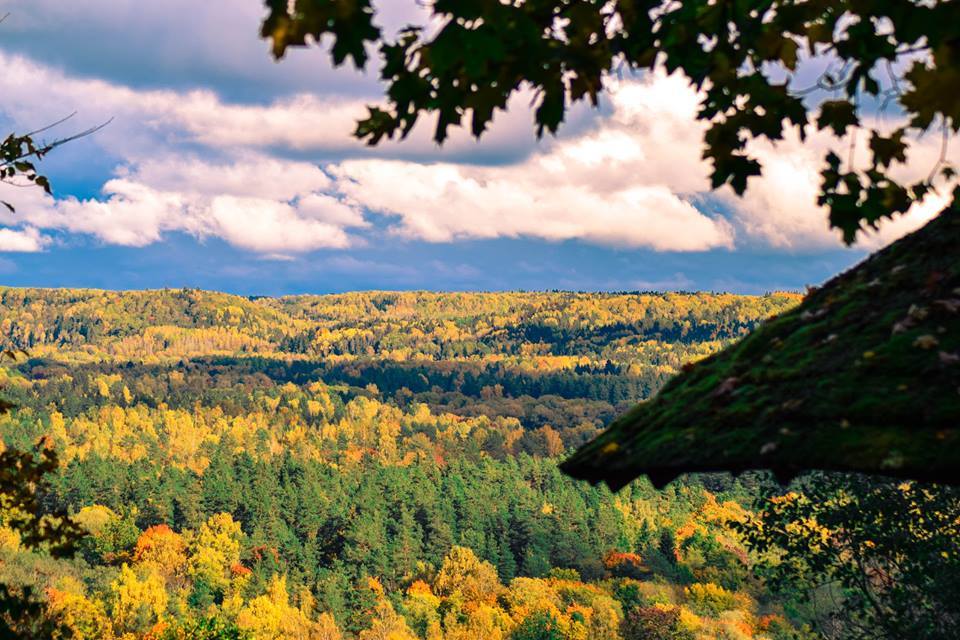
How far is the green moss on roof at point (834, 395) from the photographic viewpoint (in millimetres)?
4188

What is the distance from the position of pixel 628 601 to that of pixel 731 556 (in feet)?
64.5

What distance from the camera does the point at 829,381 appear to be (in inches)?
188

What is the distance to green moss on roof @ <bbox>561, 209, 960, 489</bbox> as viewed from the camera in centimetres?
419

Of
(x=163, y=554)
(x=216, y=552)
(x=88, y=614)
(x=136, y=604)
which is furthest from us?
(x=216, y=552)

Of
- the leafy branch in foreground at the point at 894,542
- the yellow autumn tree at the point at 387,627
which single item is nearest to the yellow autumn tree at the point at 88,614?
Answer: the yellow autumn tree at the point at 387,627

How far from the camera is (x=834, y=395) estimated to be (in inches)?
182

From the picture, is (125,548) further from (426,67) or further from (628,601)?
(426,67)

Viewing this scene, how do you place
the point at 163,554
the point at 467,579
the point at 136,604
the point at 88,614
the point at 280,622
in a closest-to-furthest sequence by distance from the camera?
the point at 88,614 < the point at 136,604 < the point at 280,622 < the point at 467,579 < the point at 163,554

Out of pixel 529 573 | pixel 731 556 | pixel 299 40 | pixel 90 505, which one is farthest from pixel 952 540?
pixel 90 505

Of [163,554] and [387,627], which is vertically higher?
[163,554]

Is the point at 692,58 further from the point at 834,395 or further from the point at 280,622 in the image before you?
the point at 280,622

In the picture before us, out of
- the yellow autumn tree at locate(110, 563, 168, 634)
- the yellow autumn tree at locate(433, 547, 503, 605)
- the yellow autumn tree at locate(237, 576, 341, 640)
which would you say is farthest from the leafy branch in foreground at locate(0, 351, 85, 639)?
the yellow autumn tree at locate(433, 547, 503, 605)

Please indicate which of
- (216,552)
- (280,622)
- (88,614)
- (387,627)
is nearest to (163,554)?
(216,552)

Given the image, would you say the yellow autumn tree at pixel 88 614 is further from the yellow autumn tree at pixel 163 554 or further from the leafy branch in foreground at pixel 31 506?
the leafy branch in foreground at pixel 31 506
